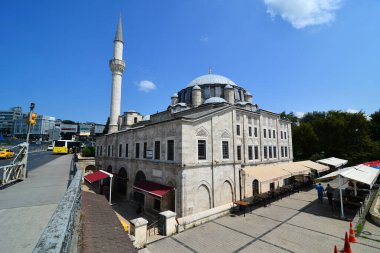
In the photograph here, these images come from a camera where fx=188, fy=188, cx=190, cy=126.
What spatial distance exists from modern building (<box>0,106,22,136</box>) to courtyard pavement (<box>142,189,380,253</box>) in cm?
16495

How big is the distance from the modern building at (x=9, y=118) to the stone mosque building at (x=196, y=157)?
15135 centimetres

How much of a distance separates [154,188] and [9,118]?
604 ft

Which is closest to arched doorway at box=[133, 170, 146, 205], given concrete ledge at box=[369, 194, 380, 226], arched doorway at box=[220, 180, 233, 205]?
arched doorway at box=[220, 180, 233, 205]

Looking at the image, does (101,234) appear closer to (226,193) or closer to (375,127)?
(226,193)

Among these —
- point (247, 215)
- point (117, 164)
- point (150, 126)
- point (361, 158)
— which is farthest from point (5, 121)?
point (361, 158)

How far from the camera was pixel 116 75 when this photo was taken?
3145 centimetres

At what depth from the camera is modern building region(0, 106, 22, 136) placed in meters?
128

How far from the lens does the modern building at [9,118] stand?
420ft

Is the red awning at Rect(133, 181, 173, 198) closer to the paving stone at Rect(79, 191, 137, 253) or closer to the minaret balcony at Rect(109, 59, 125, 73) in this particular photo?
the paving stone at Rect(79, 191, 137, 253)

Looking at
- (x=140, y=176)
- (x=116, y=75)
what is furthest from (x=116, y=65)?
(x=140, y=176)

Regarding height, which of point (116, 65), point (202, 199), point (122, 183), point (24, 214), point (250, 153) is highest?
point (116, 65)

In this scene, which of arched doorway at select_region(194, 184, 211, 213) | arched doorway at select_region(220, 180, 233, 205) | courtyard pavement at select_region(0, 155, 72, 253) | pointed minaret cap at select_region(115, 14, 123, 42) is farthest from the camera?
pointed minaret cap at select_region(115, 14, 123, 42)

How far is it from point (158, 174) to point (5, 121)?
179 m

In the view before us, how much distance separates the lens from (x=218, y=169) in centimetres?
1648
